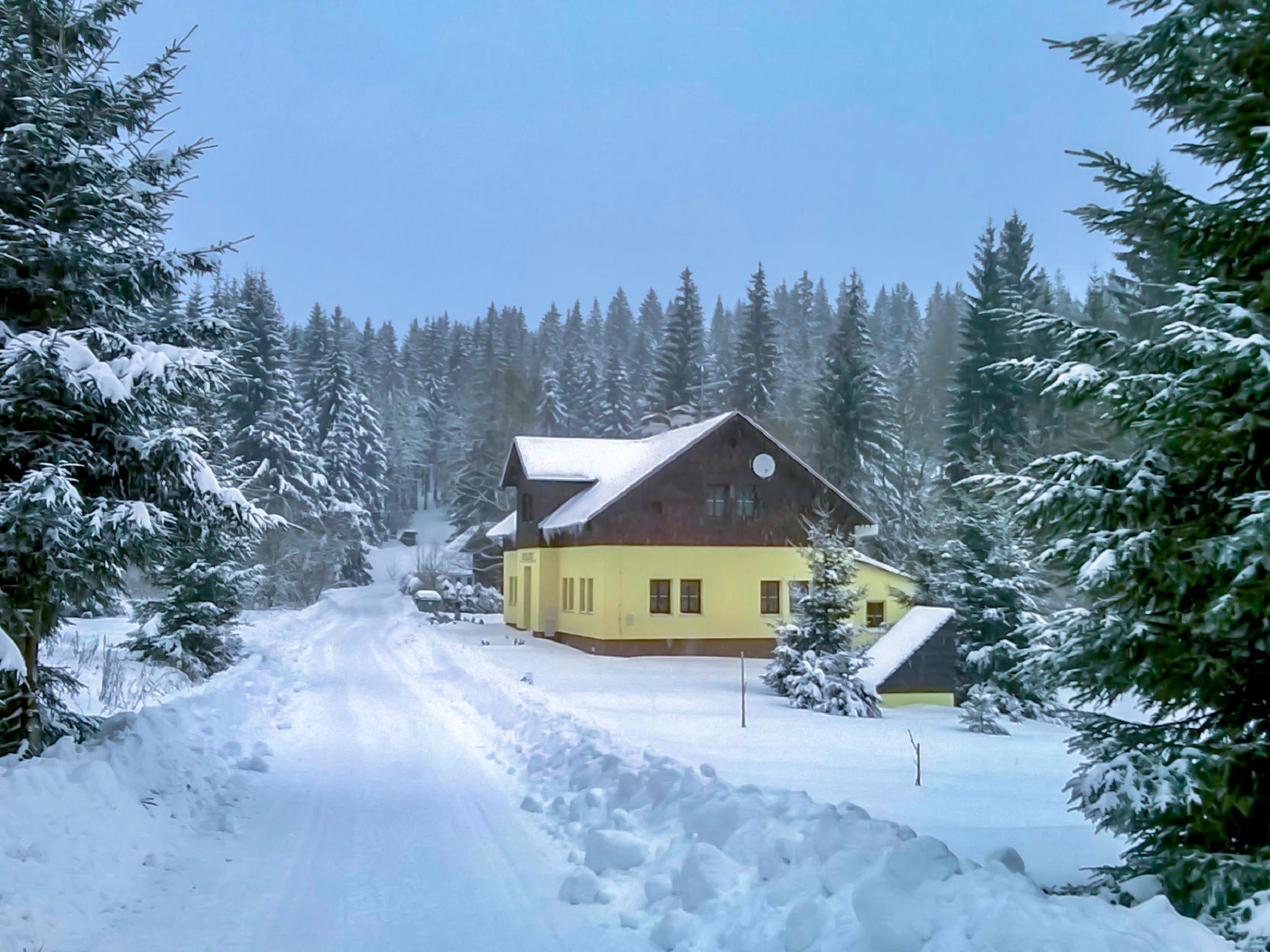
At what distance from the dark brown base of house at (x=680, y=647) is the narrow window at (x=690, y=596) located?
912 millimetres

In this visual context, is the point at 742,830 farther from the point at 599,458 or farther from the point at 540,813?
the point at 599,458

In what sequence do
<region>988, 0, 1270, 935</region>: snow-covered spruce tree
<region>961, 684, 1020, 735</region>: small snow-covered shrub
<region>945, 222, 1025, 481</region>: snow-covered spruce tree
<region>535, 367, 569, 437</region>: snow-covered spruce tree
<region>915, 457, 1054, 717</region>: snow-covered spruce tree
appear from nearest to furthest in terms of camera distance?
<region>988, 0, 1270, 935</region>: snow-covered spruce tree
<region>961, 684, 1020, 735</region>: small snow-covered shrub
<region>915, 457, 1054, 717</region>: snow-covered spruce tree
<region>945, 222, 1025, 481</region>: snow-covered spruce tree
<region>535, 367, 569, 437</region>: snow-covered spruce tree

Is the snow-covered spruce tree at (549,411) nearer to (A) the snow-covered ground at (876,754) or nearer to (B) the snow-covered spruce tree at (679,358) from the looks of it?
(B) the snow-covered spruce tree at (679,358)

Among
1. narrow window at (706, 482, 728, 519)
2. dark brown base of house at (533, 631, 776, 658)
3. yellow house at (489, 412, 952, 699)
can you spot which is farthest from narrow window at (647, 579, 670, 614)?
narrow window at (706, 482, 728, 519)

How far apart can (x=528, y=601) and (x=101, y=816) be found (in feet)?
95.9

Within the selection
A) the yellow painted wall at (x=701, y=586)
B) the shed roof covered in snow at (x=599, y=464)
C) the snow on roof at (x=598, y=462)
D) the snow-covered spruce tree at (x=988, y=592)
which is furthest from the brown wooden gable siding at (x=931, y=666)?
the snow on roof at (x=598, y=462)

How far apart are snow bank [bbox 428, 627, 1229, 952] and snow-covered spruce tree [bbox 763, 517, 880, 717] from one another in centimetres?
942

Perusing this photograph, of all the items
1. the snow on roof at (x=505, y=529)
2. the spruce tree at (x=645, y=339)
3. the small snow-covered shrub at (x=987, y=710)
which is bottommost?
the small snow-covered shrub at (x=987, y=710)

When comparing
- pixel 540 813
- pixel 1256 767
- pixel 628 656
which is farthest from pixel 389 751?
pixel 628 656

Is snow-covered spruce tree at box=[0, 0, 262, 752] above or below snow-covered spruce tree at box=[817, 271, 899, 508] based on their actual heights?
below

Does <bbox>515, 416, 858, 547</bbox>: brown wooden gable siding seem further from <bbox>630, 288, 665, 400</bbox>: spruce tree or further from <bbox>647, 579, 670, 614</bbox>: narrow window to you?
<bbox>630, 288, 665, 400</bbox>: spruce tree

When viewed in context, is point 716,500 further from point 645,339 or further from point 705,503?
point 645,339

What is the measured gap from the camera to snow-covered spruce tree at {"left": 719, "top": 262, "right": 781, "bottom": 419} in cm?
5444

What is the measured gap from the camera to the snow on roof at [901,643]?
1920 centimetres
